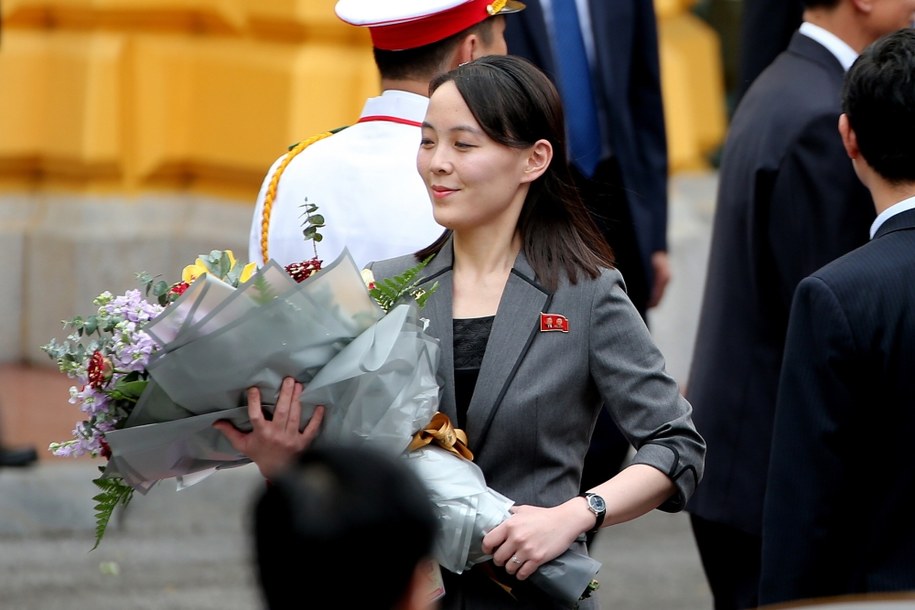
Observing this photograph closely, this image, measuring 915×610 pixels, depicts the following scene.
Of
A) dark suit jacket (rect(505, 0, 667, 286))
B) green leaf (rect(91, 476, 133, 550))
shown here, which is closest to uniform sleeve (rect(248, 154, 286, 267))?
green leaf (rect(91, 476, 133, 550))

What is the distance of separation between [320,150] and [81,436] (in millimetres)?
1099

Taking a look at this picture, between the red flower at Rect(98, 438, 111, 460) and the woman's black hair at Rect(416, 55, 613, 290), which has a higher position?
the woman's black hair at Rect(416, 55, 613, 290)

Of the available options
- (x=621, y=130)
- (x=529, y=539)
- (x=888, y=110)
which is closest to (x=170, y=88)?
(x=621, y=130)

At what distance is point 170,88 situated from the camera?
376 inches

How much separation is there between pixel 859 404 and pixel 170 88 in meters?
6.90

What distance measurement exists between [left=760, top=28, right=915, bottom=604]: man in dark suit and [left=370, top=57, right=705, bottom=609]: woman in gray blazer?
317 mm

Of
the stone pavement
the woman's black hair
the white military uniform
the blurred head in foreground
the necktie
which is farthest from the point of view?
the stone pavement

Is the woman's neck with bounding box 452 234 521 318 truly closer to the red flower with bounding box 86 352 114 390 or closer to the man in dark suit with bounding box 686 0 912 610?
the red flower with bounding box 86 352 114 390

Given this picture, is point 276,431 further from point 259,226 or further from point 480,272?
point 259,226

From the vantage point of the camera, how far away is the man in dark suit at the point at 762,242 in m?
4.32

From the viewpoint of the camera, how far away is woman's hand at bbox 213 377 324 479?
2.83 metres

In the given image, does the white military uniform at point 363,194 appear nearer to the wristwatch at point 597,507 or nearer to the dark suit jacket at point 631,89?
the wristwatch at point 597,507

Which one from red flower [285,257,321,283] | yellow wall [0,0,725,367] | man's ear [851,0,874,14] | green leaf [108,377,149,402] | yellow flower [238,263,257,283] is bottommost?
yellow wall [0,0,725,367]

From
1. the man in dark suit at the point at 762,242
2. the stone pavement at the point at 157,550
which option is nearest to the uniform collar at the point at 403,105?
the man in dark suit at the point at 762,242
